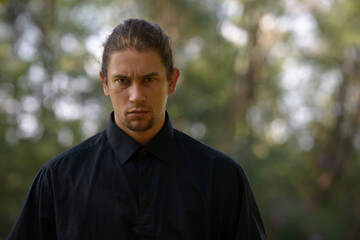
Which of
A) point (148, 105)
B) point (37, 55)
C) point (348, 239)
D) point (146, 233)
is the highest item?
point (37, 55)

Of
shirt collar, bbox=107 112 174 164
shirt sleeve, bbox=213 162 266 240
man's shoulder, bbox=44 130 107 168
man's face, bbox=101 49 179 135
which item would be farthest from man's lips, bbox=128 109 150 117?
shirt sleeve, bbox=213 162 266 240

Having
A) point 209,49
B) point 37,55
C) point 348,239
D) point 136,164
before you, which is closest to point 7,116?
point 37,55

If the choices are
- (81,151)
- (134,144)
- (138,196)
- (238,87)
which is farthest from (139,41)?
(238,87)

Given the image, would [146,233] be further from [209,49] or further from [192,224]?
[209,49]

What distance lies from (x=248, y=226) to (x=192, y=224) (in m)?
0.25

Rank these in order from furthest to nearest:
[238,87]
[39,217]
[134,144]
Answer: [238,87]
[134,144]
[39,217]

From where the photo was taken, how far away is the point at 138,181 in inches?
84.3

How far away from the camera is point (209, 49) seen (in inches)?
547

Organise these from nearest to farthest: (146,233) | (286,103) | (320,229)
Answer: (146,233) < (320,229) < (286,103)

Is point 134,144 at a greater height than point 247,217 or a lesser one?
greater

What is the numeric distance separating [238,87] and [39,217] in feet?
40.2

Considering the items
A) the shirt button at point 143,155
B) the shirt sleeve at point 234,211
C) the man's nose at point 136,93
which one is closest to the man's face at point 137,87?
the man's nose at point 136,93

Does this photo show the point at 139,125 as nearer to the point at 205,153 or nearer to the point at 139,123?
the point at 139,123

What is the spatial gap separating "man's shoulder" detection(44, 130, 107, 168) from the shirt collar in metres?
0.06
